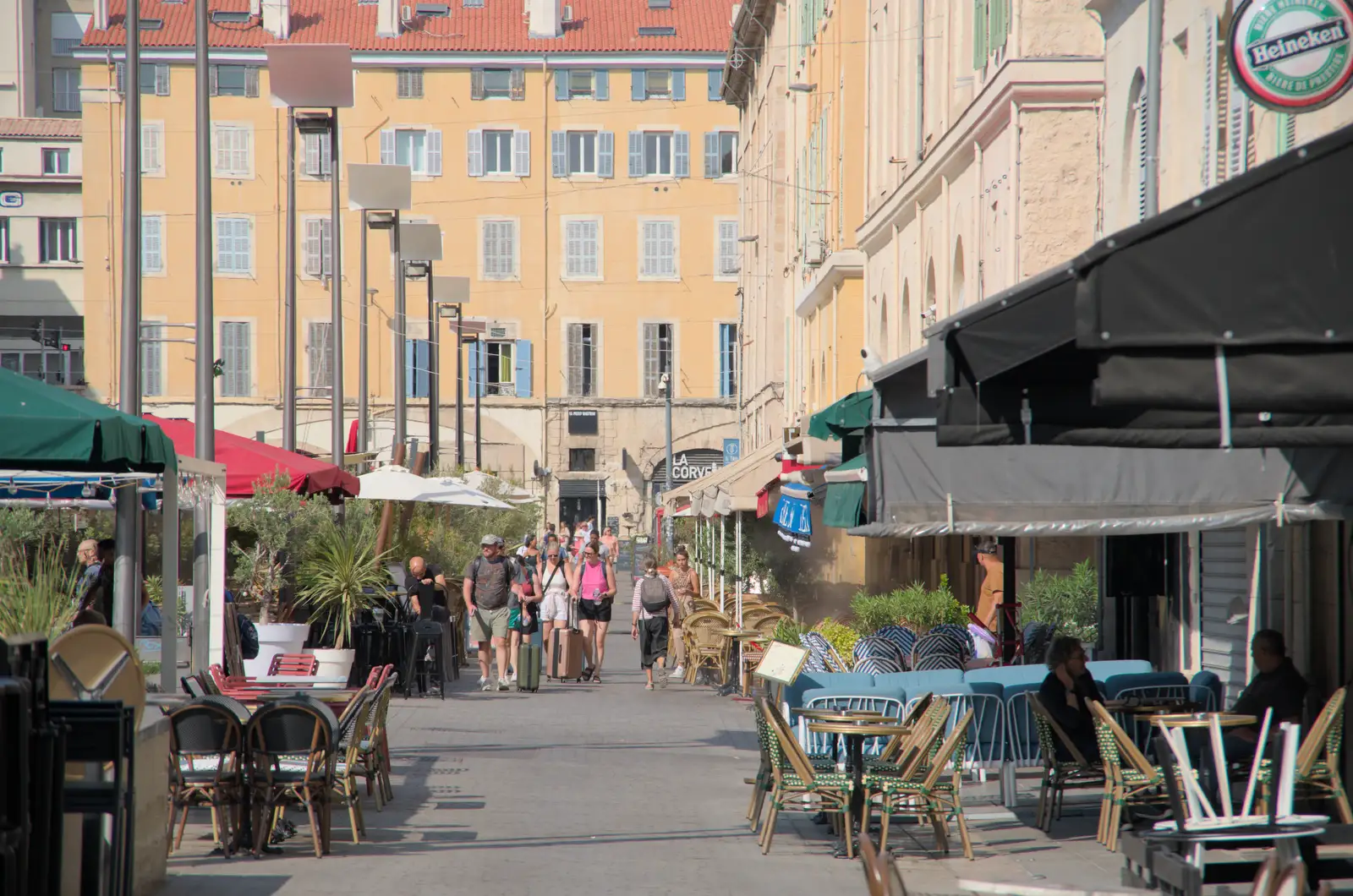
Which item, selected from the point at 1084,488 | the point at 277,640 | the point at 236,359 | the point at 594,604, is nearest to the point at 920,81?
Answer: the point at 594,604

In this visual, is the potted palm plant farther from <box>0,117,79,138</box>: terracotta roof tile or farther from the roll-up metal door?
<box>0,117,79,138</box>: terracotta roof tile

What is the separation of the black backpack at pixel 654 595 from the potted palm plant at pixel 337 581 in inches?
152

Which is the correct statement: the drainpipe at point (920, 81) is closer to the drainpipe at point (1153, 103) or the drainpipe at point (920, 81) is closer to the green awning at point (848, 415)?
the drainpipe at point (1153, 103)

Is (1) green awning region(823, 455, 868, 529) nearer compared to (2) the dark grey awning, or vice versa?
(2) the dark grey awning

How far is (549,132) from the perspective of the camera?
62.3 metres

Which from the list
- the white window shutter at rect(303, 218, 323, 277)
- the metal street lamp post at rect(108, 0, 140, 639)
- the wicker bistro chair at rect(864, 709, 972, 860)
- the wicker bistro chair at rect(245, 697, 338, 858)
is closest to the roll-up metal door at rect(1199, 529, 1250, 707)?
the wicker bistro chair at rect(864, 709, 972, 860)

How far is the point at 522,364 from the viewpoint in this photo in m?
61.2

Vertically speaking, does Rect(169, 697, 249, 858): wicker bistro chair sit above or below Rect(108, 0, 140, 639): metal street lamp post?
below

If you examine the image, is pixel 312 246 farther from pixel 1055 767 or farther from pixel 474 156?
pixel 1055 767

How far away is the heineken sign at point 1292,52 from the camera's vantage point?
364 inches

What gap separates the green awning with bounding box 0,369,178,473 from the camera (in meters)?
9.07

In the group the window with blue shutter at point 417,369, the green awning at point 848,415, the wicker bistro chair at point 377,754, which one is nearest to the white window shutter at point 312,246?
the window with blue shutter at point 417,369

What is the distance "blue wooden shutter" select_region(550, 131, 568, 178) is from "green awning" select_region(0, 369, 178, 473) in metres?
52.8

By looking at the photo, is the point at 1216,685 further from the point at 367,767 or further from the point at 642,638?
the point at 642,638
